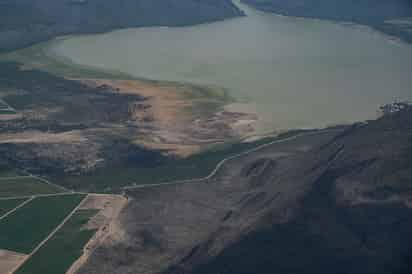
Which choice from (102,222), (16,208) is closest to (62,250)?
(102,222)

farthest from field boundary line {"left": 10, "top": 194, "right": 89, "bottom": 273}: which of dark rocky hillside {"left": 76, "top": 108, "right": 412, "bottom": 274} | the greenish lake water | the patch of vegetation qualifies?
the greenish lake water

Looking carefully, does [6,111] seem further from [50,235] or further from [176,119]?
[50,235]

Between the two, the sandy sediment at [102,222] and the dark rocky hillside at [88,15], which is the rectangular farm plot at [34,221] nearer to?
the sandy sediment at [102,222]

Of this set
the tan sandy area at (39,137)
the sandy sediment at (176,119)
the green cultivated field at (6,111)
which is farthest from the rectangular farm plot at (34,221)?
the green cultivated field at (6,111)

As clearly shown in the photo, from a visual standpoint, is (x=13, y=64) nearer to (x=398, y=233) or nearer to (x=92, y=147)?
(x=92, y=147)

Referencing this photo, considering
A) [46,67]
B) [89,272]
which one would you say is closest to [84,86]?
[46,67]
